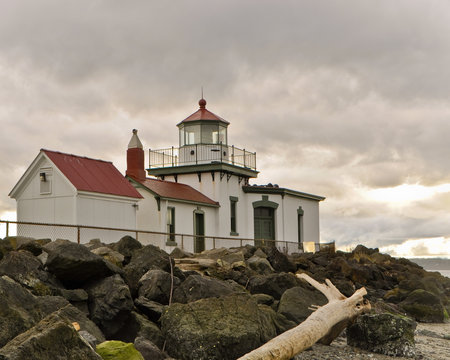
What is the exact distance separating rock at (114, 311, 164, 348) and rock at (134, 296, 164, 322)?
0.68 ft

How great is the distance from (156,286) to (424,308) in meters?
8.50

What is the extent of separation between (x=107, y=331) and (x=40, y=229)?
11908 millimetres

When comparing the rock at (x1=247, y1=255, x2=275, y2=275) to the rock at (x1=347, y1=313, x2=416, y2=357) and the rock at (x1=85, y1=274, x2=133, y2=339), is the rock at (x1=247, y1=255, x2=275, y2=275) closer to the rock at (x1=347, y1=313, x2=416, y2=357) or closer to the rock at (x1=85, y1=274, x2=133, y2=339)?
the rock at (x1=347, y1=313, x2=416, y2=357)

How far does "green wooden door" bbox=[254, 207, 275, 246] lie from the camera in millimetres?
32162

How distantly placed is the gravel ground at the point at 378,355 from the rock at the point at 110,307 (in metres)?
2.64

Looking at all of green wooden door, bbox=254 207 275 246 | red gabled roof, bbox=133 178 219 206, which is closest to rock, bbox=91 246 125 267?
red gabled roof, bbox=133 178 219 206

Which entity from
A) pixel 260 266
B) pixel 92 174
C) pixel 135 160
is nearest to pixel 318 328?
pixel 260 266

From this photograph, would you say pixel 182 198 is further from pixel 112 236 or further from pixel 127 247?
pixel 127 247

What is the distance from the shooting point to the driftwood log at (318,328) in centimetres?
723

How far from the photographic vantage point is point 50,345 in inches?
193

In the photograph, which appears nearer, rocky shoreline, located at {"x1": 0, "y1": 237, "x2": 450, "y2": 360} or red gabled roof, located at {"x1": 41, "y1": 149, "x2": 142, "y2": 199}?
rocky shoreline, located at {"x1": 0, "y1": 237, "x2": 450, "y2": 360}

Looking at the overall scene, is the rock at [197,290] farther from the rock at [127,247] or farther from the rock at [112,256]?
the rock at [127,247]

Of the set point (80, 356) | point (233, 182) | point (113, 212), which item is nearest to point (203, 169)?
point (233, 182)

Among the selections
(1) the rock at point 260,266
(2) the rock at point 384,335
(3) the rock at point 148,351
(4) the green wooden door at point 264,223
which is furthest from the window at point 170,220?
(3) the rock at point 148,351
